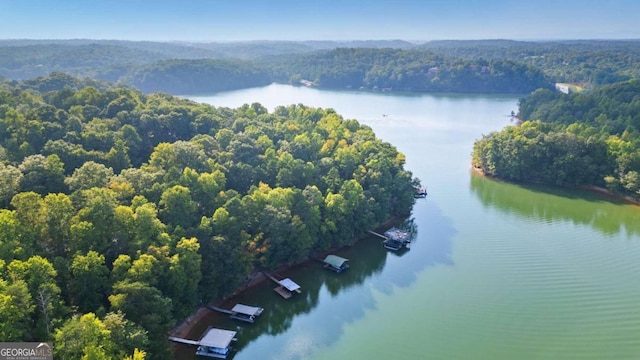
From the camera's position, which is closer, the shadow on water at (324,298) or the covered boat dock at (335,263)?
the shadow on water at (324,298)

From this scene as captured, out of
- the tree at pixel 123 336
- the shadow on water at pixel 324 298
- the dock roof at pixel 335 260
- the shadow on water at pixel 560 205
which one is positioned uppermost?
the tree at pixel 123 336

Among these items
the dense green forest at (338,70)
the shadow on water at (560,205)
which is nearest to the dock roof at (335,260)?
the shadow on water at (560,205)

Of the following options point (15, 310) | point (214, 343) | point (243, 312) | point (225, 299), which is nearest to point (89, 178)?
point (225, 299)

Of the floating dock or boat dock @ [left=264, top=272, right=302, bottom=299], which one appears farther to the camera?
boat dock @ [left=264, top=272, right=302, bottom=299]

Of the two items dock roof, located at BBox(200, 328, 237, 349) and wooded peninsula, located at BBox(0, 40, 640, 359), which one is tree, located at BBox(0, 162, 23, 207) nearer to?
wooded peninsula, located at BBox(0, 40, 640, 359)

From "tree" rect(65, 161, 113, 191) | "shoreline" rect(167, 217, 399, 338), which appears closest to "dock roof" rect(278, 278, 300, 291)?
"shoreline" rect(167, 217, 399, 338)

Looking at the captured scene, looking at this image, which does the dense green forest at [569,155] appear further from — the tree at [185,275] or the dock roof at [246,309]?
the tree at [185,275]
